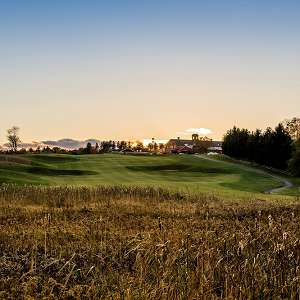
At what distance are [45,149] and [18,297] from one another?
141m

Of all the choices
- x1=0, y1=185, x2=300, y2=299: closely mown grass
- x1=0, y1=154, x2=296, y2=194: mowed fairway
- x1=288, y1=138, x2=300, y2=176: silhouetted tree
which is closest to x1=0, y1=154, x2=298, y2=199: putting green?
x1=0, y1=154, x2=296, y2=194: mowed fairway

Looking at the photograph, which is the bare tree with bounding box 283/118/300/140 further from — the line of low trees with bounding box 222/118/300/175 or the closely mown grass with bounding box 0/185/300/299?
the closely mown grass with bounding box 0/185/300/299

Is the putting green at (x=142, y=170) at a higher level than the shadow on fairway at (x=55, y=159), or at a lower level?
lower

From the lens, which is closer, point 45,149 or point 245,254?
point 245,254

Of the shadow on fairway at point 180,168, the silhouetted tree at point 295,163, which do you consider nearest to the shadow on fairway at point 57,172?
the shadow on fairway at point 180,168

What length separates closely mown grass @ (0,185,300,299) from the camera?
27.7 feet

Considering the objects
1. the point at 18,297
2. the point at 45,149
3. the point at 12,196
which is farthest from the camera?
the point at 45,149

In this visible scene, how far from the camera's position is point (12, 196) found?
30906mm

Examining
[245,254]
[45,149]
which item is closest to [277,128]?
[45,149]

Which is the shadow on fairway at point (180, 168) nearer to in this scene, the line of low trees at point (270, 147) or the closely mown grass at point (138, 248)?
the line of low trees at point (270, 147)

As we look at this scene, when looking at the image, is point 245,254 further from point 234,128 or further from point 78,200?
point 234,128

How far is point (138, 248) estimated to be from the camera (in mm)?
11125

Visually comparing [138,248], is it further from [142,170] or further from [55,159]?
[55,159]

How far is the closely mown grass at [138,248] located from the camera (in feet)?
27.7
